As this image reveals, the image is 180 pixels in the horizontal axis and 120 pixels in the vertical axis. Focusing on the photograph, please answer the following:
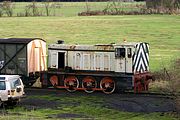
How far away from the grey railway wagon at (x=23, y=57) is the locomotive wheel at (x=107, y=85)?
201 inches

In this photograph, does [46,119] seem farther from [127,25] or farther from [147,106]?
[127,25]

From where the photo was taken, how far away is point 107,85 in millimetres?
28859

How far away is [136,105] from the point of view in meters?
24.8

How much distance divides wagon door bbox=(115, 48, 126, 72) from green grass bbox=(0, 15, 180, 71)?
12569 mm

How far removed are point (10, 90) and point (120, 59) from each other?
7.59 m

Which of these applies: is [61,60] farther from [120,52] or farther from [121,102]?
[121,102]

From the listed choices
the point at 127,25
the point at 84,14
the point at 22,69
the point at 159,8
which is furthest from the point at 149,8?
the point at 22,69

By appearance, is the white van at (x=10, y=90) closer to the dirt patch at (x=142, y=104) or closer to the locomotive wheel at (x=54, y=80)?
the dirt patch at (x=142, y=104)

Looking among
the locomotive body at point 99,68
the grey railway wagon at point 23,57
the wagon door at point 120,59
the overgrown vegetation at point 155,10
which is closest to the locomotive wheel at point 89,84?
the locomotive body at point 99,68

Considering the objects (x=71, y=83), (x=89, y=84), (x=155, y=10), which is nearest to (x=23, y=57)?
(x=71, y=83)

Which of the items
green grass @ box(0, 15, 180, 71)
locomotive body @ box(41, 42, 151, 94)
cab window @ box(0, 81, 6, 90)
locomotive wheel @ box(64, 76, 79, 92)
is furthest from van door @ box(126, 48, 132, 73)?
green grass @ box(0, 15, 180, 71)

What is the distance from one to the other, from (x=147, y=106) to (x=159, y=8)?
2345 inches

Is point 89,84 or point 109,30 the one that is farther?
point 109,30

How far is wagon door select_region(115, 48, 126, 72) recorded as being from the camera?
28.8 m
